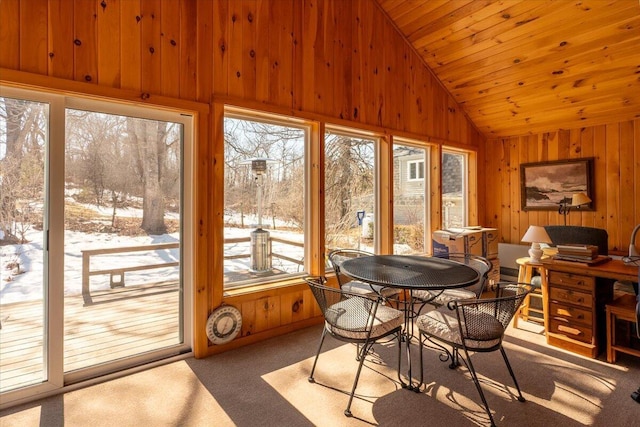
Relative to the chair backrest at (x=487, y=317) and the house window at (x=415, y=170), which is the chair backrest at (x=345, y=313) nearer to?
the chair backrest at (x=487, y=317)

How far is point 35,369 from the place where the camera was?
228 centimetres

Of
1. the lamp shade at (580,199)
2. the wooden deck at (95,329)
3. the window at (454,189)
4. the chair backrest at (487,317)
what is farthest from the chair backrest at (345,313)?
the lamp shade at (580,199)

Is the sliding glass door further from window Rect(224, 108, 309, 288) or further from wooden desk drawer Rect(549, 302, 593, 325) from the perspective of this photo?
wooden desk drawer Rect(549, 302, 593, 325)

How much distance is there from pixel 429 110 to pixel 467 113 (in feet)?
2.81

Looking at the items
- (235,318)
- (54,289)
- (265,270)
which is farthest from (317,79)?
(54,289)

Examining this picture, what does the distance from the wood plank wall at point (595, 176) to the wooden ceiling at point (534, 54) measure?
7.2 inches

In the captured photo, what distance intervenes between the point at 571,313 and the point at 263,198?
9.50 feet

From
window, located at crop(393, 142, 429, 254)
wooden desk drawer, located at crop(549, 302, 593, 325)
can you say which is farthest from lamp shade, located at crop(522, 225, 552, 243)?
window, located at crop(393, 142, 429, 254)

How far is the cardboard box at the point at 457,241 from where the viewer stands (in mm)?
4281

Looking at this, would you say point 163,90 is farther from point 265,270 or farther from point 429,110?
point 429,110

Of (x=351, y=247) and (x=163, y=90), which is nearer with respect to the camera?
(x=163, y=90)

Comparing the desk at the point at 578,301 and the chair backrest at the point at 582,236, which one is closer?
the desk at the point at 578,301

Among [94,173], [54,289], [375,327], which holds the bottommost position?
[375,327]

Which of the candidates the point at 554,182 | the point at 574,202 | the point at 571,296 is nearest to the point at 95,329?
the point at 571,296
